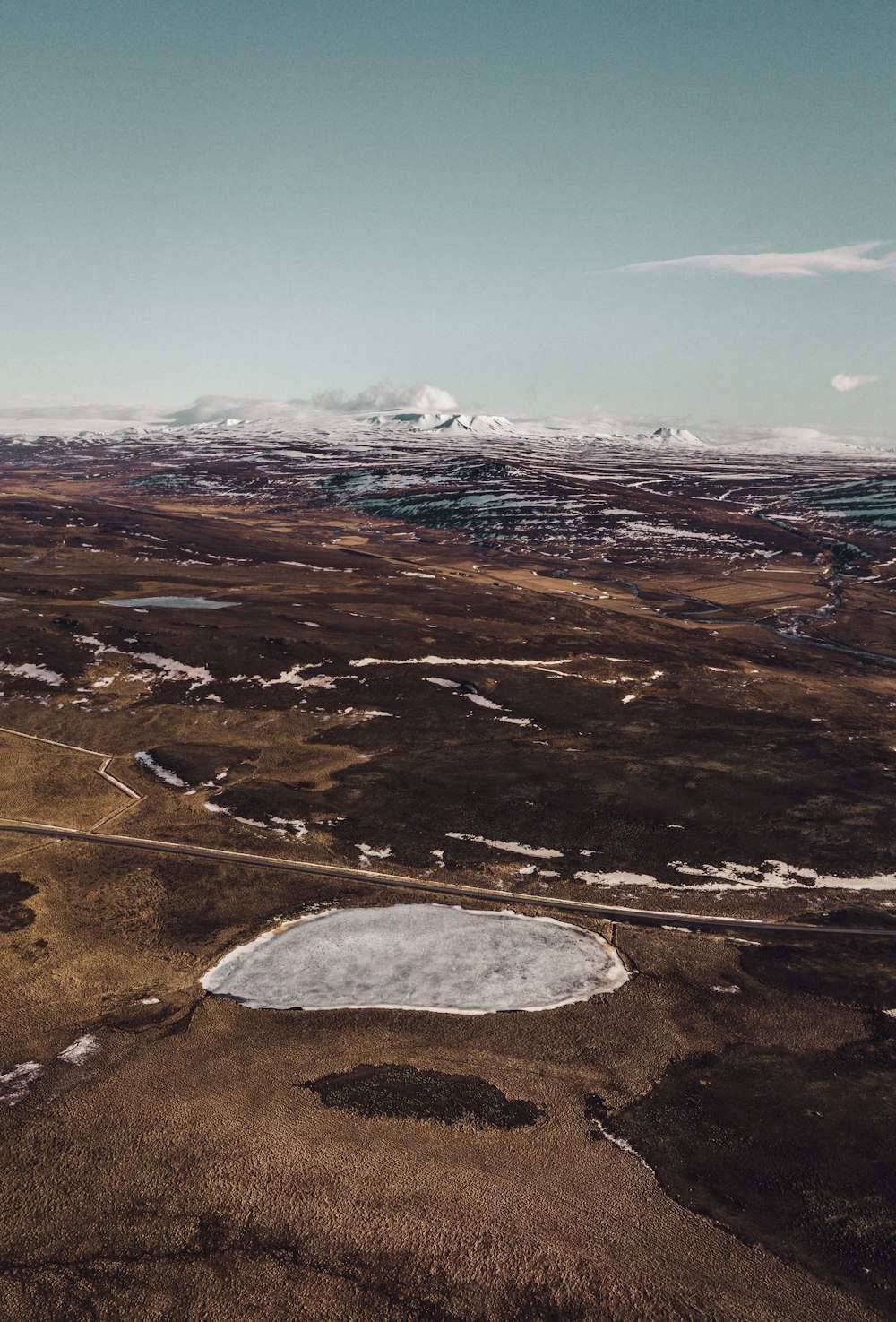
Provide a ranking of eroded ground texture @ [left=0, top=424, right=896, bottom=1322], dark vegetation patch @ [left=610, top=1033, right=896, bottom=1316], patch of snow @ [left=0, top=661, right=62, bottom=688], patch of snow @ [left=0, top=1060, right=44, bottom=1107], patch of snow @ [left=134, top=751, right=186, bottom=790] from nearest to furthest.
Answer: eroded ground texture @ [left=0, top=424, right=896, bottom=1322] < dark vegetation patch @ [left=610, top=1033, right=896, bottom=1316] < patch of snow @ [left=0, top=1060, right=44, bottom=1107] < patch of snow @ [left=134, top=751, right=186, bottom=790] < patch of snow @ [left=0, top=661, right=62, bottom=688]

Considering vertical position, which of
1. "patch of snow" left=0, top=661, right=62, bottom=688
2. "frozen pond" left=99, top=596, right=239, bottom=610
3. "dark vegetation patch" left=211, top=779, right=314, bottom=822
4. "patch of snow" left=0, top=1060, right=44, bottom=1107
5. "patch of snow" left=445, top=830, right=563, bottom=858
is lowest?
"patch of snow" left=445, top=830, right=563, bottom=858

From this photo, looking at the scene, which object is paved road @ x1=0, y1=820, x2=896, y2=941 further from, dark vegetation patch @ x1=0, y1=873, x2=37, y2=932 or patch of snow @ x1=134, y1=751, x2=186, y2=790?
patch of snow @ x1=134, y1=751, x2=186, y2=790

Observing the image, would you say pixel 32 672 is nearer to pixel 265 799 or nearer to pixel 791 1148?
pixel 265 799

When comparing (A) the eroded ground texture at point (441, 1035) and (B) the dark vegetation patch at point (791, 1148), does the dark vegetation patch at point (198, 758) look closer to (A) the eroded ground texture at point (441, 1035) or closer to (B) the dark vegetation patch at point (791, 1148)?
(A) the eroded ground texture at point (441, 1035)

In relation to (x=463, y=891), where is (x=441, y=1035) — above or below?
above

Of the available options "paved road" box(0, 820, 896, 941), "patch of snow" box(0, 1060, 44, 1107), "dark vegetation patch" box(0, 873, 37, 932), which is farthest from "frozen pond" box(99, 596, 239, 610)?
"patch of snow" box(0, 1060, 44, 1107)

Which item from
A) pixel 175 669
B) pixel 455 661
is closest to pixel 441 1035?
pixel 455 661

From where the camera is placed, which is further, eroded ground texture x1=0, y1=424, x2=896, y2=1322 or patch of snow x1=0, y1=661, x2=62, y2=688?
patch of snow x1=0, y1=661, x2=62, y2=688
